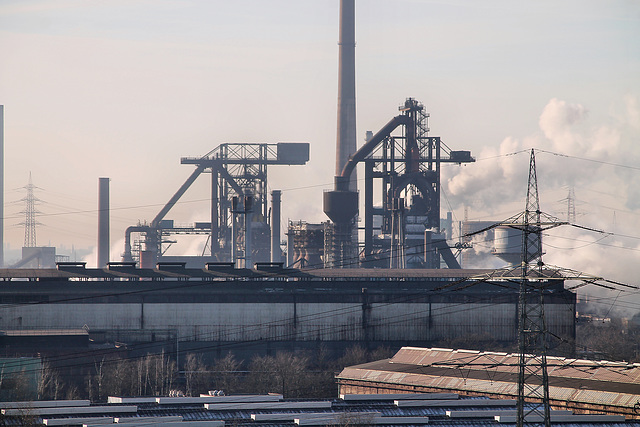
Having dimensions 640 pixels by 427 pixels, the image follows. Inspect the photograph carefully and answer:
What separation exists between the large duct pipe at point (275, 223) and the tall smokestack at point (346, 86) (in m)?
10.2

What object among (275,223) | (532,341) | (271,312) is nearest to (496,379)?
(532,341)

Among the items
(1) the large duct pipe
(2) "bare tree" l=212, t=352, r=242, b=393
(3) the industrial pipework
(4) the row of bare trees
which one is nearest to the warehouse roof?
(4) the row of bare trees

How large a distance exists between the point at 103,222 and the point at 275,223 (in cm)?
1994

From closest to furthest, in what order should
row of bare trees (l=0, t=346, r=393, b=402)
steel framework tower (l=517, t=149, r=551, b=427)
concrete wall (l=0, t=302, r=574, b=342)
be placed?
1. steel framework tower (l=517, t=149, r=551, b=427)
2. row of bare trees (l=0, t=346, r=393, b=402)
3. concrete wall (l=0, t=302, r=574, b=342)

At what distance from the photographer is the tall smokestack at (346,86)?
332 feet

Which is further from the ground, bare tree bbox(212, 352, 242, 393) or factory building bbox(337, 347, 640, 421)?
factory building bbox(337, 347, 640, 421)

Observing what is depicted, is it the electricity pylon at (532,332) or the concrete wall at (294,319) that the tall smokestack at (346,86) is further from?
the electricity pylon at (532,332)

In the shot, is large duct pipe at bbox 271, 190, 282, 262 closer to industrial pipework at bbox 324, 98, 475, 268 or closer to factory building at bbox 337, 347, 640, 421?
industrial pipework at bbox 324, 98, 475, 268

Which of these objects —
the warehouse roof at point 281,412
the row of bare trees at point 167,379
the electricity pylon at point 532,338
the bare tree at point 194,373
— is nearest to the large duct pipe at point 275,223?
the bare tree at point 194,373

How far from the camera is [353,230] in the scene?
9106 cm

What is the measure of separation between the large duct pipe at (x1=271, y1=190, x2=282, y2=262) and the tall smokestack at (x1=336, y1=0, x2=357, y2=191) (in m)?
10.2

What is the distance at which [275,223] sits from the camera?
362 feet

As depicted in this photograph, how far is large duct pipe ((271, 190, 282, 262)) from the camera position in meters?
110

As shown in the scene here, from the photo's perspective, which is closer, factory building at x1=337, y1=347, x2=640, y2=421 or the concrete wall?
factory building at x1=337, y1=347, x2=640, y2=421
